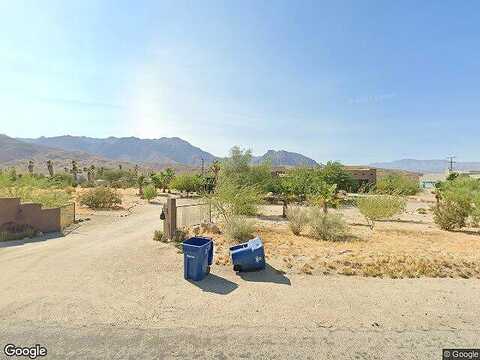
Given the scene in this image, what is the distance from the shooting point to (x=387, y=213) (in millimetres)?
18641

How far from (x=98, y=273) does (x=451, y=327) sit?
812 centimetres

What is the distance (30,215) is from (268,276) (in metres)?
11.5

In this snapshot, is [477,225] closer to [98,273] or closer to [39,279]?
[98,273]

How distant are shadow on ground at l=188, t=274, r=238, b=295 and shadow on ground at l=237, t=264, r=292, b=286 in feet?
1.83

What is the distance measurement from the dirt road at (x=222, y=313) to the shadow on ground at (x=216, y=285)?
26mm

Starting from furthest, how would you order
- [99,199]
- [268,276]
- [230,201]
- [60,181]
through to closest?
[60,181], [99,199], [230,201], [268,276]

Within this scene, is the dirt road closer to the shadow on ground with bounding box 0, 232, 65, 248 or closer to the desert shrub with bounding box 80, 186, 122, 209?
the shadow on ground with bounding box 0, 232, 65, 248

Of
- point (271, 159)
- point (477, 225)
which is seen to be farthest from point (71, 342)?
point (271, 159)

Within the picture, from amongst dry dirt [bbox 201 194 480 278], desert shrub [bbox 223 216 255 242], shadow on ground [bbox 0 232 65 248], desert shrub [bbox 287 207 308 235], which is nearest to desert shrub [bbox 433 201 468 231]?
dry dirt [bbox 201 194 480 278]

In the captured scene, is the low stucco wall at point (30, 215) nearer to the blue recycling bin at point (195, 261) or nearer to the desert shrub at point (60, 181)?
the blue recycling bin at point (195, 261)

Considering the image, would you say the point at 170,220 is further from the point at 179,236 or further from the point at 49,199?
the point at 49,199

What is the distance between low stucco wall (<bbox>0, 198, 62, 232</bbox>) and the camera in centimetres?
1410

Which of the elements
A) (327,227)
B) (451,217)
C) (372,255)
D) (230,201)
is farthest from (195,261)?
(451,217)

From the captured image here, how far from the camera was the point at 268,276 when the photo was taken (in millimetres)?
8844
